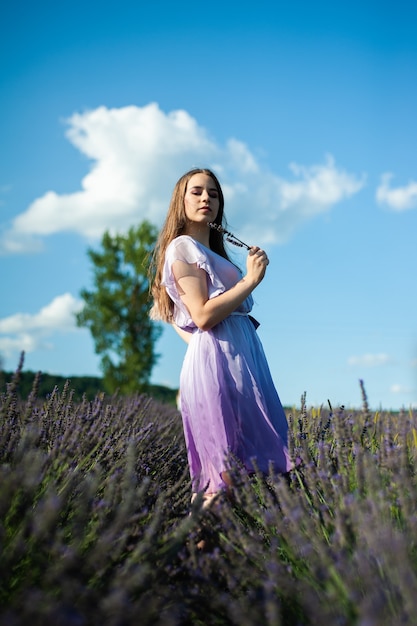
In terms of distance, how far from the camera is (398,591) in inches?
51.5

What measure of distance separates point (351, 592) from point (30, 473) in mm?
817

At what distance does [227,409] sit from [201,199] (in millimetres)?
1052

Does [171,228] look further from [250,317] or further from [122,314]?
[122,314]

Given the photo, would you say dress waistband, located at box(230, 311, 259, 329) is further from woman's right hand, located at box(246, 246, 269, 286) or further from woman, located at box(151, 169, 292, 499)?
woman's right hand, located at box(246, 246, 269, 286)

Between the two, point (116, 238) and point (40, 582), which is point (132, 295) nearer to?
point (116, 238)

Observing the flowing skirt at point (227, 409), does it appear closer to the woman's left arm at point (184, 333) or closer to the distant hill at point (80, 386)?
the woman's left arm at point (184, 333)

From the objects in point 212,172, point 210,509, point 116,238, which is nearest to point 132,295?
point 116,238

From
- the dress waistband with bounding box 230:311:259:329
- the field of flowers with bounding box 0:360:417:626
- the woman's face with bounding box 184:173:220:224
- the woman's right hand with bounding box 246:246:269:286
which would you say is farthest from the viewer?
the woman's face with bounding box 184:173:220:224

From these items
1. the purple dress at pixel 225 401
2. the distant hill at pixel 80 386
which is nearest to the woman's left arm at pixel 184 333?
the purple dress at pixel 225 401

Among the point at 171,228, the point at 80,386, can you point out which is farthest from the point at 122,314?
the point at 171,228

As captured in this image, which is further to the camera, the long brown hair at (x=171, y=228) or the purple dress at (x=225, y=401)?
the long brown hair at (x=171, y=228)

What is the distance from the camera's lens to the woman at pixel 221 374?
2.38 meters

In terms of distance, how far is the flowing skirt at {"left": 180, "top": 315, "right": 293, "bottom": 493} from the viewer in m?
2.38

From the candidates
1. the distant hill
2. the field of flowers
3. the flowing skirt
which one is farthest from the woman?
the distant hill
